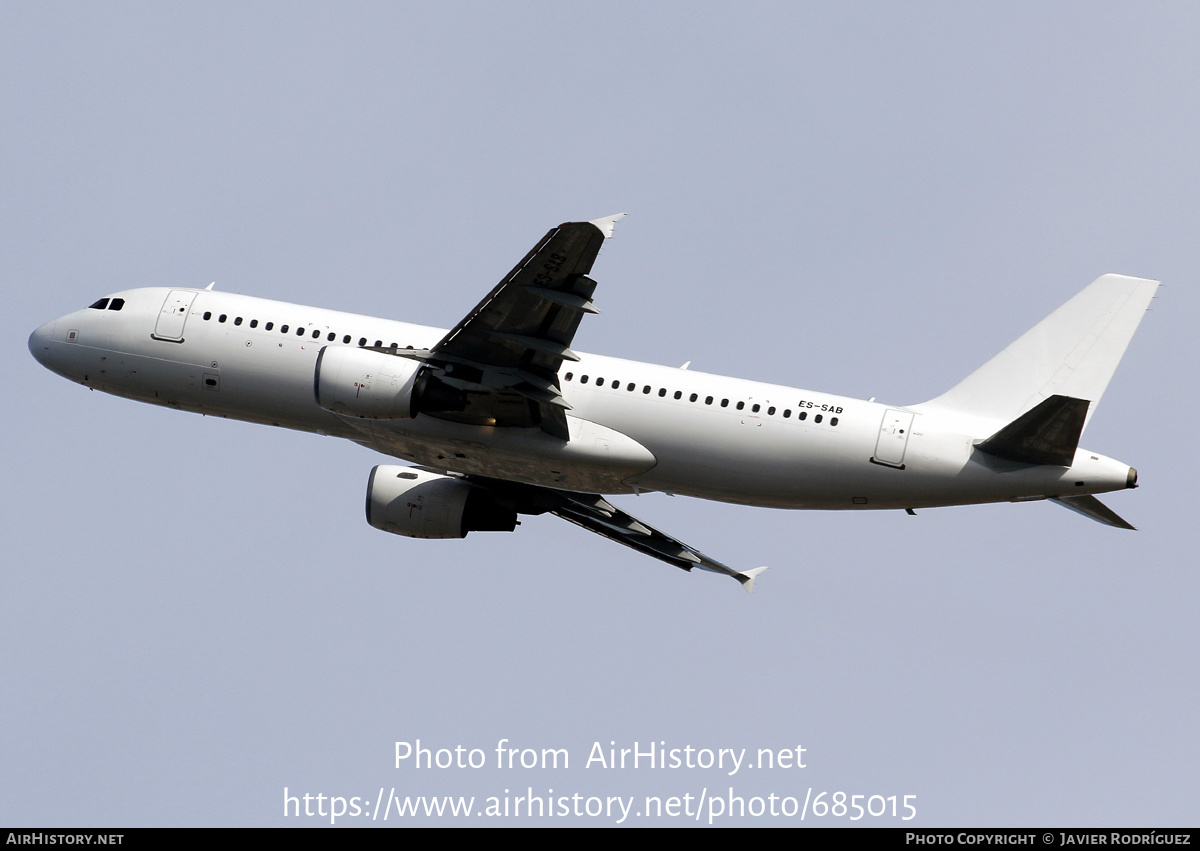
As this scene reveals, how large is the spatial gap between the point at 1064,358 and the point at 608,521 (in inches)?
547

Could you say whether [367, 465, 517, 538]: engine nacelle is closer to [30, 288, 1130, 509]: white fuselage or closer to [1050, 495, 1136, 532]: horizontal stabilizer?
[30, 288, 1130, 509]: white fuselage

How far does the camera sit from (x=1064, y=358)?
35.2 meters

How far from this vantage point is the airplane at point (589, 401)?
107 ft

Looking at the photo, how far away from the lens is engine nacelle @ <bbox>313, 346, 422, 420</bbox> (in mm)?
33000

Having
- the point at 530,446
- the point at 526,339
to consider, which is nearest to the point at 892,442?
the point at 530,446

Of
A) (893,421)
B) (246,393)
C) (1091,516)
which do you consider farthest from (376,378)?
(1091,516)

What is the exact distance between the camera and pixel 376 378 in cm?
3303

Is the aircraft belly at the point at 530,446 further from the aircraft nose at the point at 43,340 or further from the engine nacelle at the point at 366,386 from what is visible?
the aircraft nose at the point at 43,340

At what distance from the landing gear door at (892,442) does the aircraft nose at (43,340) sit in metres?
23.1

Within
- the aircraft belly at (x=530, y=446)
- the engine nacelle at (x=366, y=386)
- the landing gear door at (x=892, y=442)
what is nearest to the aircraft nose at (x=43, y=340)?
the engine nacelle at (x=366, y=386)

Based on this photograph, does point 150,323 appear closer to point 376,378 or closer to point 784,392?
point 376,378

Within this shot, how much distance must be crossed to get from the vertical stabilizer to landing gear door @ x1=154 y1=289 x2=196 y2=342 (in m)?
20.1

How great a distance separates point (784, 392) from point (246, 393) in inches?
560

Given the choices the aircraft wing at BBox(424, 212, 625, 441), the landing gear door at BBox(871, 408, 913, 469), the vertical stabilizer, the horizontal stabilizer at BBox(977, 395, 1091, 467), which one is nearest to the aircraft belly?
the aircraft wing at BBox(424, 212, 625, 441)
